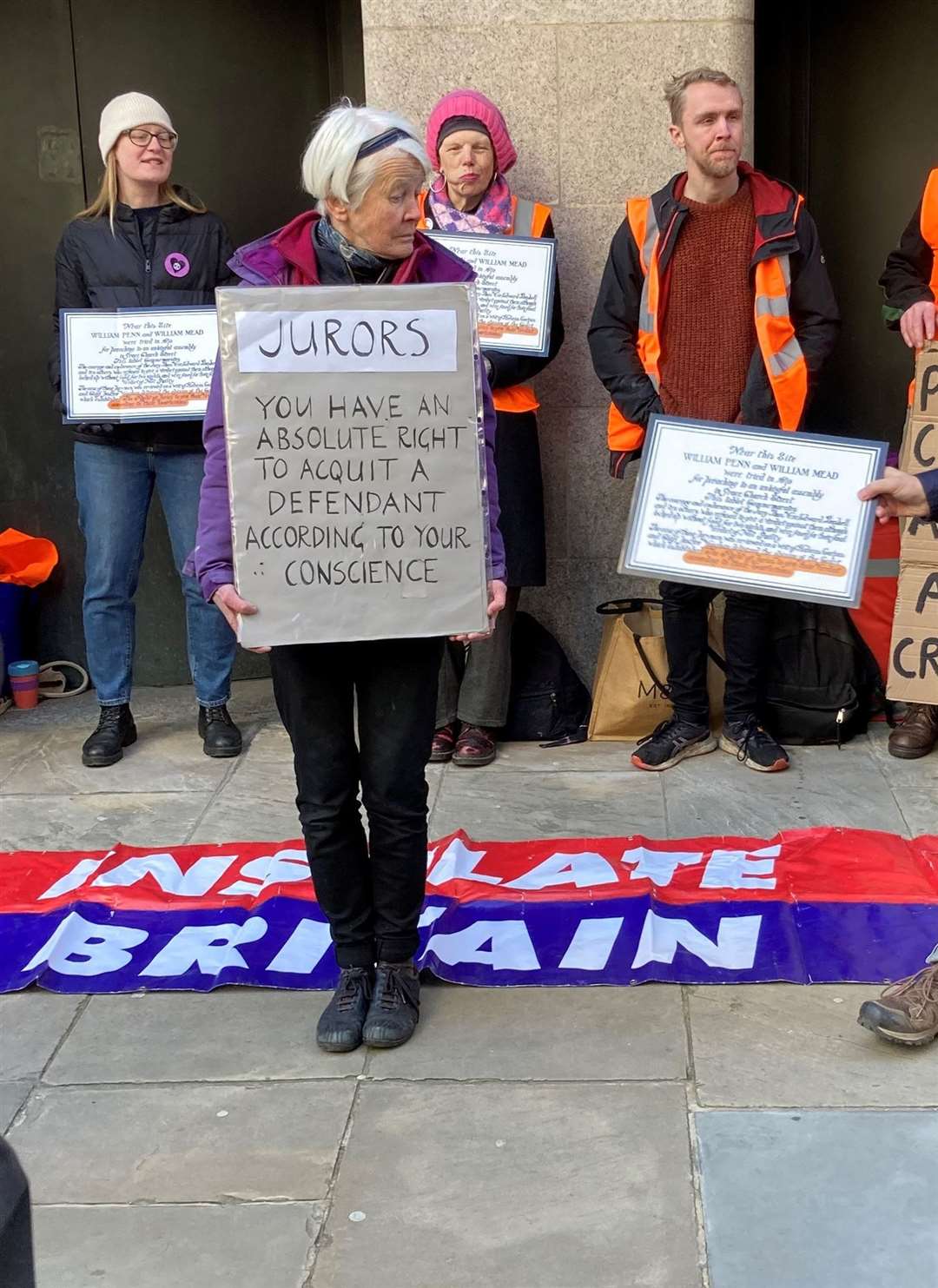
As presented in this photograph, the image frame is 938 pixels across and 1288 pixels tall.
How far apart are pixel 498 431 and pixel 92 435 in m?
1.41

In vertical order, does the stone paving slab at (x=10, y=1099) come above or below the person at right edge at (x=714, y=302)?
below

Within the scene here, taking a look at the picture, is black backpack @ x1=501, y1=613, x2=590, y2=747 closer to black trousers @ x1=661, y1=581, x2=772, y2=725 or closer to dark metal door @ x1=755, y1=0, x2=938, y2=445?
black trousers @ x1=661, y1=581, x2=772, y2=725

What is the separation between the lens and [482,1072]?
3480mm

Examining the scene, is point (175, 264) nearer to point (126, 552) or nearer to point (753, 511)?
point (126, 552)

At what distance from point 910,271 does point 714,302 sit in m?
0.68

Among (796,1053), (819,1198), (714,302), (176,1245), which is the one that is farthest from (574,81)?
(176,1245)

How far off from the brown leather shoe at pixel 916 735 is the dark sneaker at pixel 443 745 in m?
1.52

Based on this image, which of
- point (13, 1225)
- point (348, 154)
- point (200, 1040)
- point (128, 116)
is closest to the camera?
point (13, 1225)

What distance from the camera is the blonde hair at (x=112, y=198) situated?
17.9 feet

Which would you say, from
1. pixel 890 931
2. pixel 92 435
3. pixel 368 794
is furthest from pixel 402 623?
pixel 92 435

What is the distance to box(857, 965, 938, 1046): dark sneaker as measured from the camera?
3449mm

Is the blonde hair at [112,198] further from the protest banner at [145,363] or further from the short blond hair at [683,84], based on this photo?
the short blond hair at [683,84]

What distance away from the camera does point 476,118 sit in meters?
5.36

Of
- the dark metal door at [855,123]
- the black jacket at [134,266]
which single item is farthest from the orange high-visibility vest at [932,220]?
the black jacket at [134,266]
